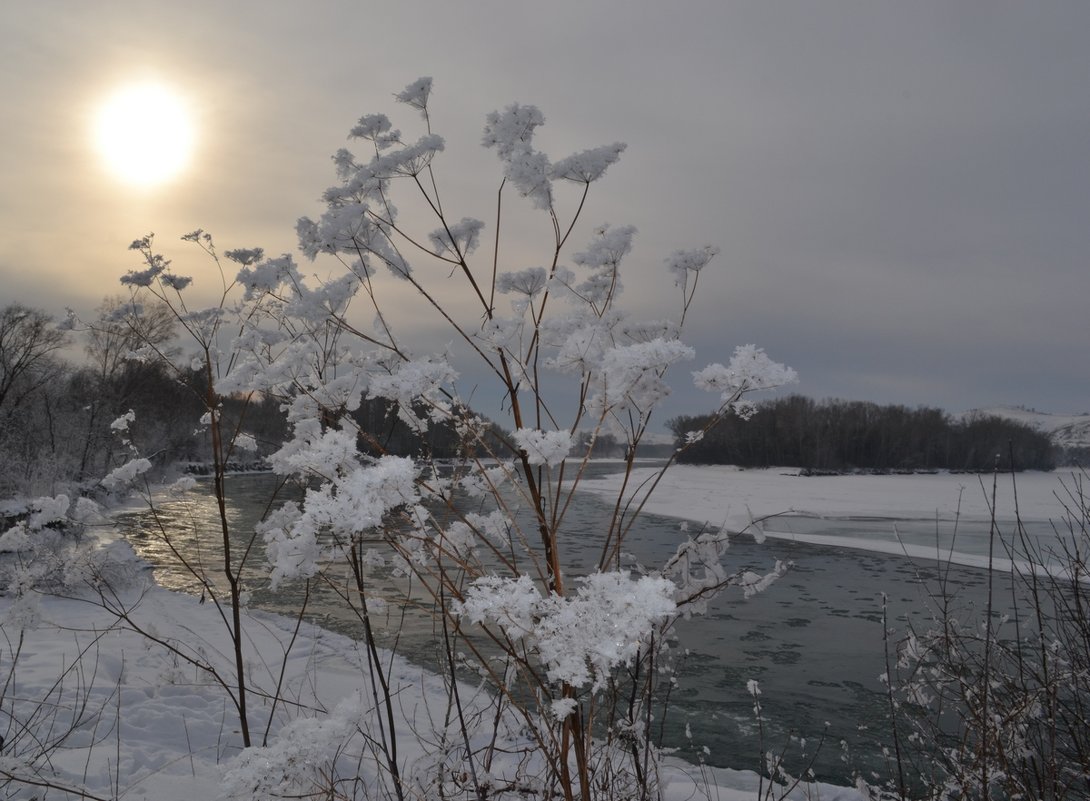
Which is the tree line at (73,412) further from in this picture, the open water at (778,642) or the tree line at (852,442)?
the tree line at (852,442)

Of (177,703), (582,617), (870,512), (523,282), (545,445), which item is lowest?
(177,703)

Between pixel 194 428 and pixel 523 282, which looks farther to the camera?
pixel 194 428

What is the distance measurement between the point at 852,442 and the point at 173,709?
79.3m

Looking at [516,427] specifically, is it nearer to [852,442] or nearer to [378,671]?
[378,671]

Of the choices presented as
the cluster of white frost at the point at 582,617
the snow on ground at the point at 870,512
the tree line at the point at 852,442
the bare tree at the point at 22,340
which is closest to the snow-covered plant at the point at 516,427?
the cluster of white frost at the point at 582,617

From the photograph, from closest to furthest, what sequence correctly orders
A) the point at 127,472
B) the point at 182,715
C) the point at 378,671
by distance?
the point at 378,671
the point at 127,472
the point at 182,715

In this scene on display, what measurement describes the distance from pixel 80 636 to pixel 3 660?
1.47m

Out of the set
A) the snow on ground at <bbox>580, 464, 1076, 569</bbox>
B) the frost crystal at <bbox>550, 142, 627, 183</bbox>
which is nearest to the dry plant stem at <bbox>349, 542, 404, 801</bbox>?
the frost crystal at <bbox>550, 142, 627, 183</bbox>

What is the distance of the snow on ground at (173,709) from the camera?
2051 millimetres

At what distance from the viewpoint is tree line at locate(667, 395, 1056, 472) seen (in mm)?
73188

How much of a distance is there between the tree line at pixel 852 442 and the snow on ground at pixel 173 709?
213ft

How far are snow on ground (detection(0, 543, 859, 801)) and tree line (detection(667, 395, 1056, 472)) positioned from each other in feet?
213

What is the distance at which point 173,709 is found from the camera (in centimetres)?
518

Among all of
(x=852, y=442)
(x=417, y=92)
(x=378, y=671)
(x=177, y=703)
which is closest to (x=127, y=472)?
(x=378, y=671)
